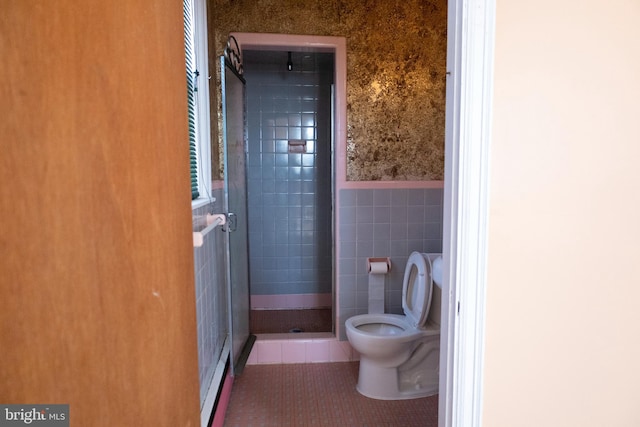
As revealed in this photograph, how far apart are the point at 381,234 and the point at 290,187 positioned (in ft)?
4.17

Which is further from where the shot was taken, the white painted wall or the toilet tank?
the toilet tank

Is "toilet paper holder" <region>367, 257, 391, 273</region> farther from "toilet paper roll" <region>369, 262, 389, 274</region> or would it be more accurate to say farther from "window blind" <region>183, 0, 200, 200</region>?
"window blind" <region>183, 0, 200, 200</region>

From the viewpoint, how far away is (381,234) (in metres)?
2.65

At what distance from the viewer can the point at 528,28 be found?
96 cm

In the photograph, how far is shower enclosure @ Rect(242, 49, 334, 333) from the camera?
139 inches

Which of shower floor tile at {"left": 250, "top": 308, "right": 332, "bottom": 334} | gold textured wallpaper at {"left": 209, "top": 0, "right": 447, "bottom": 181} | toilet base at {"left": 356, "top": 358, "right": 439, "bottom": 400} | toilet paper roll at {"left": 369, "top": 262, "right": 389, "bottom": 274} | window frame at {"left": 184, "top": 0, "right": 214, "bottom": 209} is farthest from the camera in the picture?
shower floor tile at {"left": 250, "top": 308, "right": 332, "bottom": 334}

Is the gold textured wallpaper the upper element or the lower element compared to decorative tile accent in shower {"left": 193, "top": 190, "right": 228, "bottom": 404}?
upper

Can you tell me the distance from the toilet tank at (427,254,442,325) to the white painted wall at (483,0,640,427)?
98 centimetres

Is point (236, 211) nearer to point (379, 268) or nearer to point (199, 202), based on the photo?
point (199, 202)

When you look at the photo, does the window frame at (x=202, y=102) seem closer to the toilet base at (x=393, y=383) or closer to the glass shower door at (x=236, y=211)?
the glass shower door at (x=236, y=211)

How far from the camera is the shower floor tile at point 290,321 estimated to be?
3.21m

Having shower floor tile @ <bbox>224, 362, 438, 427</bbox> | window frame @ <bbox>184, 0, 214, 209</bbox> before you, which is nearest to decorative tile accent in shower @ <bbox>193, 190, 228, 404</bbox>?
window frame @ <bbox>184, 0, 214, 209</bbox>

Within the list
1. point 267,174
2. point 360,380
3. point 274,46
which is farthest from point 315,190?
point 360,380

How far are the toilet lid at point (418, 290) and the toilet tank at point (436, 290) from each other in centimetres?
4
